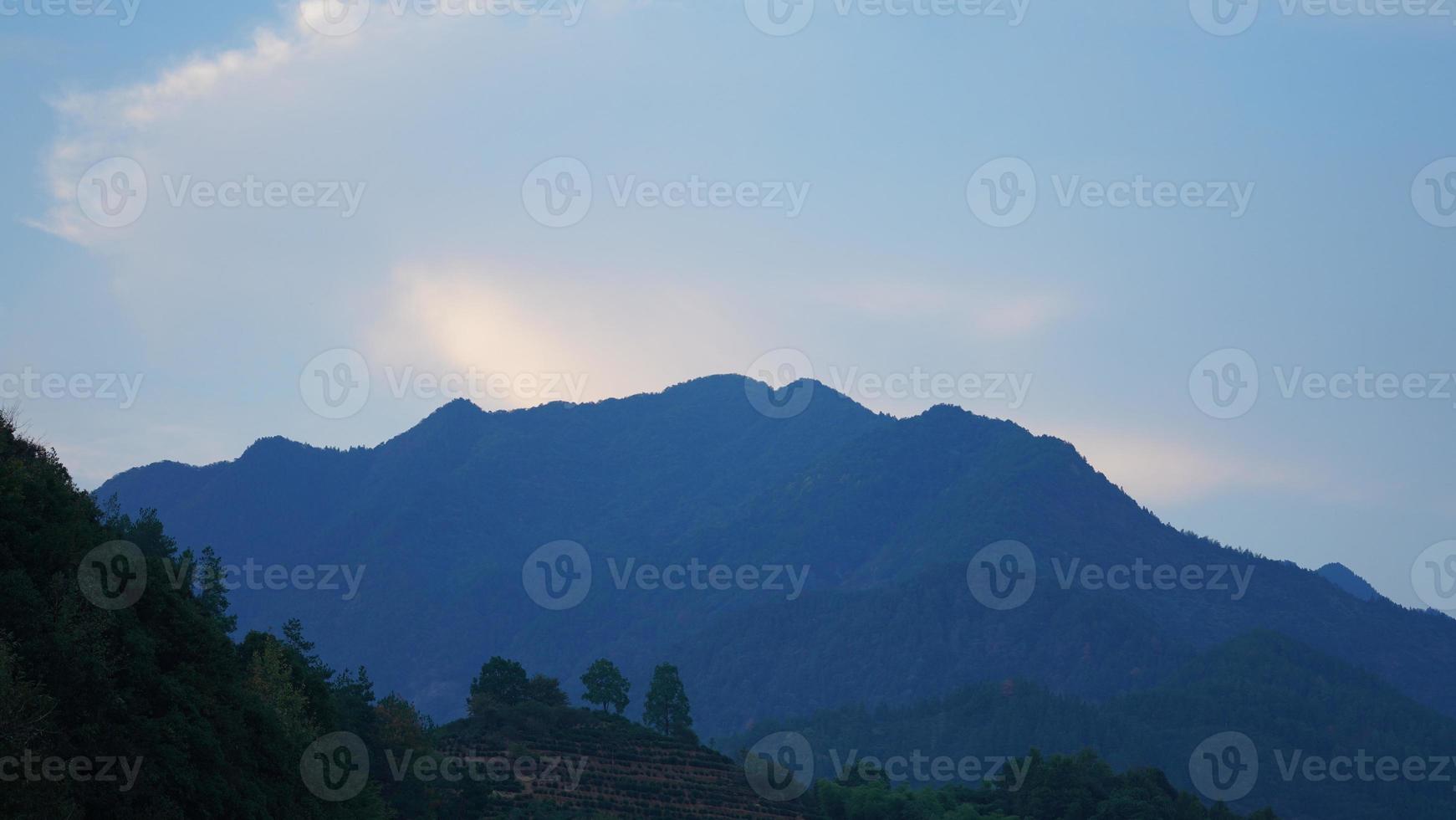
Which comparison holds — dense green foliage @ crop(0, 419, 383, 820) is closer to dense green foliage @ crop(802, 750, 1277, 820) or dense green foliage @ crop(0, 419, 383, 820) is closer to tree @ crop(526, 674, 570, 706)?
tree @ crop(526, 674, 570, 706)

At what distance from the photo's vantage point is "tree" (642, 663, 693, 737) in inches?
4663

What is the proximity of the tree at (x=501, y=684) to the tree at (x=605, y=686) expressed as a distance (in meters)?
6.69

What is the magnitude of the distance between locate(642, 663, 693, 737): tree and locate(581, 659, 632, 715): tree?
2.47 metres

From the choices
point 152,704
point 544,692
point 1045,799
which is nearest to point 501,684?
point 544,692

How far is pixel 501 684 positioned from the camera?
110 metres

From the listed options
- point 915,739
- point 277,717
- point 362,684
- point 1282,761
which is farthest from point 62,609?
point 1282,761

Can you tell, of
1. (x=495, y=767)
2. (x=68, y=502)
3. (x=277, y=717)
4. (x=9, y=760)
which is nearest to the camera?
(x=9, y=760)

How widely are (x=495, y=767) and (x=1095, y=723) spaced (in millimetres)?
119826

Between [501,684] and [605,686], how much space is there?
11.4 m

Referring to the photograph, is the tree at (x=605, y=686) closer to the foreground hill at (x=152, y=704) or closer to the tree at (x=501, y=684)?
the tree at (x=501, y=684)

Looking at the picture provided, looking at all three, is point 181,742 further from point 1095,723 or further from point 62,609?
point 1095,723

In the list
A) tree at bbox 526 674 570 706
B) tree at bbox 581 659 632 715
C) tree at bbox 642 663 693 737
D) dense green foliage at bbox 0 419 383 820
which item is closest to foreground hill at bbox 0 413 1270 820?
dense green foliage at bbox 0 419 383 820

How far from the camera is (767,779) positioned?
102312 millimetres

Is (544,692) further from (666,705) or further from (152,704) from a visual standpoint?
(152,704)
